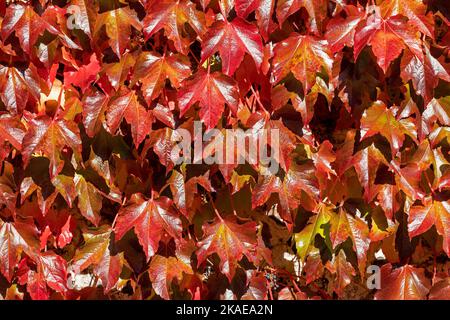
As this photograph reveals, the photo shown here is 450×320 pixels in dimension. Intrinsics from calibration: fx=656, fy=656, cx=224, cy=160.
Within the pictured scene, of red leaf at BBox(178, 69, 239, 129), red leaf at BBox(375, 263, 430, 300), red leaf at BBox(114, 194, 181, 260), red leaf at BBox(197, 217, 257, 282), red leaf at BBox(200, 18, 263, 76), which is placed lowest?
red leaf at BBox(375, 263, 430, 300)

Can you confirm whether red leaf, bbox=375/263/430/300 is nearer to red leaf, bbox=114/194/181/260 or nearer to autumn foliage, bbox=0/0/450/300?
autumn foliage, bbox=0/0/450/300

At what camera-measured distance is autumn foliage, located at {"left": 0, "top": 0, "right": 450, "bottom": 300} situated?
188cm

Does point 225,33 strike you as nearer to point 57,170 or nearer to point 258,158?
point 258,158

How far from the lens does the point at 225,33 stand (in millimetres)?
1844

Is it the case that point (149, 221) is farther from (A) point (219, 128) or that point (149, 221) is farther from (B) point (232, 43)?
(B) point (232, 43)

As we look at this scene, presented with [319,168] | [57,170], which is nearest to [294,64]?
[319,168]

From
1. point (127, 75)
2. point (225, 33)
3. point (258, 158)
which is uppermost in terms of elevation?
point (225, 33)

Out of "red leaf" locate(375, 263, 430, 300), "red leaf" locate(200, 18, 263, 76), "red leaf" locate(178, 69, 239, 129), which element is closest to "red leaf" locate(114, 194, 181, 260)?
"red leaf" locate(178, 69, 239, 129)

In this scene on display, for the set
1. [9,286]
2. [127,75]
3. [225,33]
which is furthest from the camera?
[9,286]

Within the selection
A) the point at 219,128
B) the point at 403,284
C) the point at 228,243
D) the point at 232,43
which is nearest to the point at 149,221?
the point at 228,243

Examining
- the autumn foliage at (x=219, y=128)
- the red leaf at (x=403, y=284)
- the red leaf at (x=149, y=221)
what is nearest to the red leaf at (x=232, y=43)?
the autumn foliage at (x=219, y=128)

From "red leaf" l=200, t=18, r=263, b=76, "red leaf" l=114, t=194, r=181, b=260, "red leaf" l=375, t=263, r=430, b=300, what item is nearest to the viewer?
"red leaf" l=200, t=18, r=263, b=76

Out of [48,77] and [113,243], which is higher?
[48,77]
